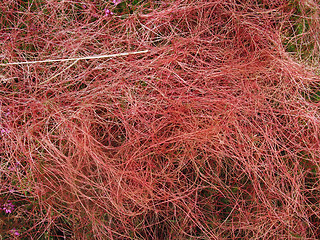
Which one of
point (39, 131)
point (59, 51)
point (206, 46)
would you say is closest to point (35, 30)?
point (59, 51)

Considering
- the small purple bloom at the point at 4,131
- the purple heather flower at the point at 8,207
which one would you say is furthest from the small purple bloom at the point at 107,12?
the purple heather flower at the point at 8,207

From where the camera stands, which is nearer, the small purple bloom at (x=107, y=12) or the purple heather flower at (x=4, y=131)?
the purple heather flower at (x=4, y=131)

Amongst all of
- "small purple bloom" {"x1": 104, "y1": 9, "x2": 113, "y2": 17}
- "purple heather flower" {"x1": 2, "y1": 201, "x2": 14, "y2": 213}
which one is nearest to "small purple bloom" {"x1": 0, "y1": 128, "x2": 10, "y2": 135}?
"purple heather flower" {"x1": 2, "y1": 201, "x2": 14, "y2": 213}

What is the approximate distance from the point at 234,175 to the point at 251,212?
0.26 meters

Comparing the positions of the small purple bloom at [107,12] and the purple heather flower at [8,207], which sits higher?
the small purple bloom at [107,12]

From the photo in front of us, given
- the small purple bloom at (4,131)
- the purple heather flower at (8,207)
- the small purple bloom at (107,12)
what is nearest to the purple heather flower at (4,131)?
the small purple bloom at (4,131)

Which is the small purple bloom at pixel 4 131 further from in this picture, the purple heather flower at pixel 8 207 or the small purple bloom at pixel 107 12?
the small purple bloom at pixel 107 12

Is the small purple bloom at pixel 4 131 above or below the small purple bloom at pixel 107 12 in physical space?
below

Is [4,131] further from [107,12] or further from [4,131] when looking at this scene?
[107,12]

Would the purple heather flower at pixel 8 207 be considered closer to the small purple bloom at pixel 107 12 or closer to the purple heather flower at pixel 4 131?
the purple heather flower at pixel 4 131

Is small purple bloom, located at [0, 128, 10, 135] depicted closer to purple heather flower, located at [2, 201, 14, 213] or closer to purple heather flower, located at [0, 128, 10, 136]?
purple heather flower, located at [0, 128, 10, 136]

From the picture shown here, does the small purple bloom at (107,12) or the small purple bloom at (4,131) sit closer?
the small purple bloom at (4,131)

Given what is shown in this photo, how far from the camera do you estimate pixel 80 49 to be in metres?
1.85

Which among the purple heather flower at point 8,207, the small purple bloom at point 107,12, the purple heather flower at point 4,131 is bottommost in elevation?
the purple heather flower at point 8,207
